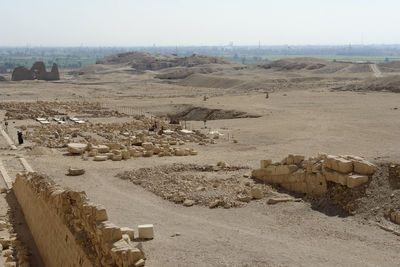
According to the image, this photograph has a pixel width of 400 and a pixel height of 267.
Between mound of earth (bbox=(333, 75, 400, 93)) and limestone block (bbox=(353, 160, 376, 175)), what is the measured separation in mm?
34830

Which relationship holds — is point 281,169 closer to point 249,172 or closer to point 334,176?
point 334,176

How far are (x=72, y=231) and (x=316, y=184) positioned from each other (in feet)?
22.5

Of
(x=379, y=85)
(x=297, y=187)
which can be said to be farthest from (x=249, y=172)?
(x=379, y=85)

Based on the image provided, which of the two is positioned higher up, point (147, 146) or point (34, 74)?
point (147, 146)

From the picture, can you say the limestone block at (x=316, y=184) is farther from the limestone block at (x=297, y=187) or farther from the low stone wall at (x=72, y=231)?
the low stone wall at (x=72, y=231)

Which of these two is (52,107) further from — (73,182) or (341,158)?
(341,158)

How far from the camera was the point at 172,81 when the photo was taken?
275 ft

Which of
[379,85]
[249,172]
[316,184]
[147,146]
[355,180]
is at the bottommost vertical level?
[147,146]

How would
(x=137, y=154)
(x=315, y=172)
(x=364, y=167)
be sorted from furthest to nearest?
(x=137, y=154)
(x=315, y=172)
(x=364, y=167)

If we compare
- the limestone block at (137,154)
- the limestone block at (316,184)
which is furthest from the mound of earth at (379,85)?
the limestone block at (316,184)

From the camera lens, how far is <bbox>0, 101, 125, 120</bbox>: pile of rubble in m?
39.5

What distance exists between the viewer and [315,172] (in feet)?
46.5

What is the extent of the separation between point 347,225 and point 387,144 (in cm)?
1181

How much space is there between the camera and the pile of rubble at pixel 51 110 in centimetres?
3950
